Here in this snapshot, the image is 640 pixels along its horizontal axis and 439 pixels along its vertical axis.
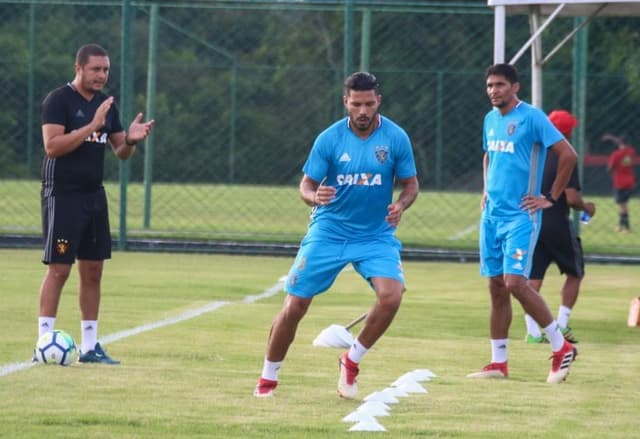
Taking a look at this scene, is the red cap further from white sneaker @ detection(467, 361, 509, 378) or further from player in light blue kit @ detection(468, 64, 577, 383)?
white sneaker @ detection(467, 361, 509, 378)

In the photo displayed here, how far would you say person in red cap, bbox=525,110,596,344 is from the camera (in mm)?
11836

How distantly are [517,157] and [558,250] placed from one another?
245 cm

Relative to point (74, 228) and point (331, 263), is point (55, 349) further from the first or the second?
point (331, 263)

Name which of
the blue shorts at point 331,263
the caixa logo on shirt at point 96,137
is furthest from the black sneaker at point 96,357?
the blue shorts at point 331,263

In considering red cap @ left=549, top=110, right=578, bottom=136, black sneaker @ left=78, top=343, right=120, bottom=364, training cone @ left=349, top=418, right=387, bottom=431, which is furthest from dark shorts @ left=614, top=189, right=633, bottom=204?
training cone @ left=349, top=418, right=387, bottom=431

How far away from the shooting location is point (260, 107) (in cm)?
3228

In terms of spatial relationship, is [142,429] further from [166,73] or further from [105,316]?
[166,73]

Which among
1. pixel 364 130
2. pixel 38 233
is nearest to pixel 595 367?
pixel 364 130

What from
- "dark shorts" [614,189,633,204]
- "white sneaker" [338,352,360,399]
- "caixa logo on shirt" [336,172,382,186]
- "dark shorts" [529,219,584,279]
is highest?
"caixa logo on shirt" [336,172,382,186]

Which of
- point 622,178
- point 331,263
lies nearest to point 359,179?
point 331,263

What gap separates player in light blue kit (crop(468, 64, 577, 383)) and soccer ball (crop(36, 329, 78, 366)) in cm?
266

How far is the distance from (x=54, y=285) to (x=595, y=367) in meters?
3.67

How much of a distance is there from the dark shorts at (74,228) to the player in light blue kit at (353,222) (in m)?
1.83

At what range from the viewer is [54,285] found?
969cm
